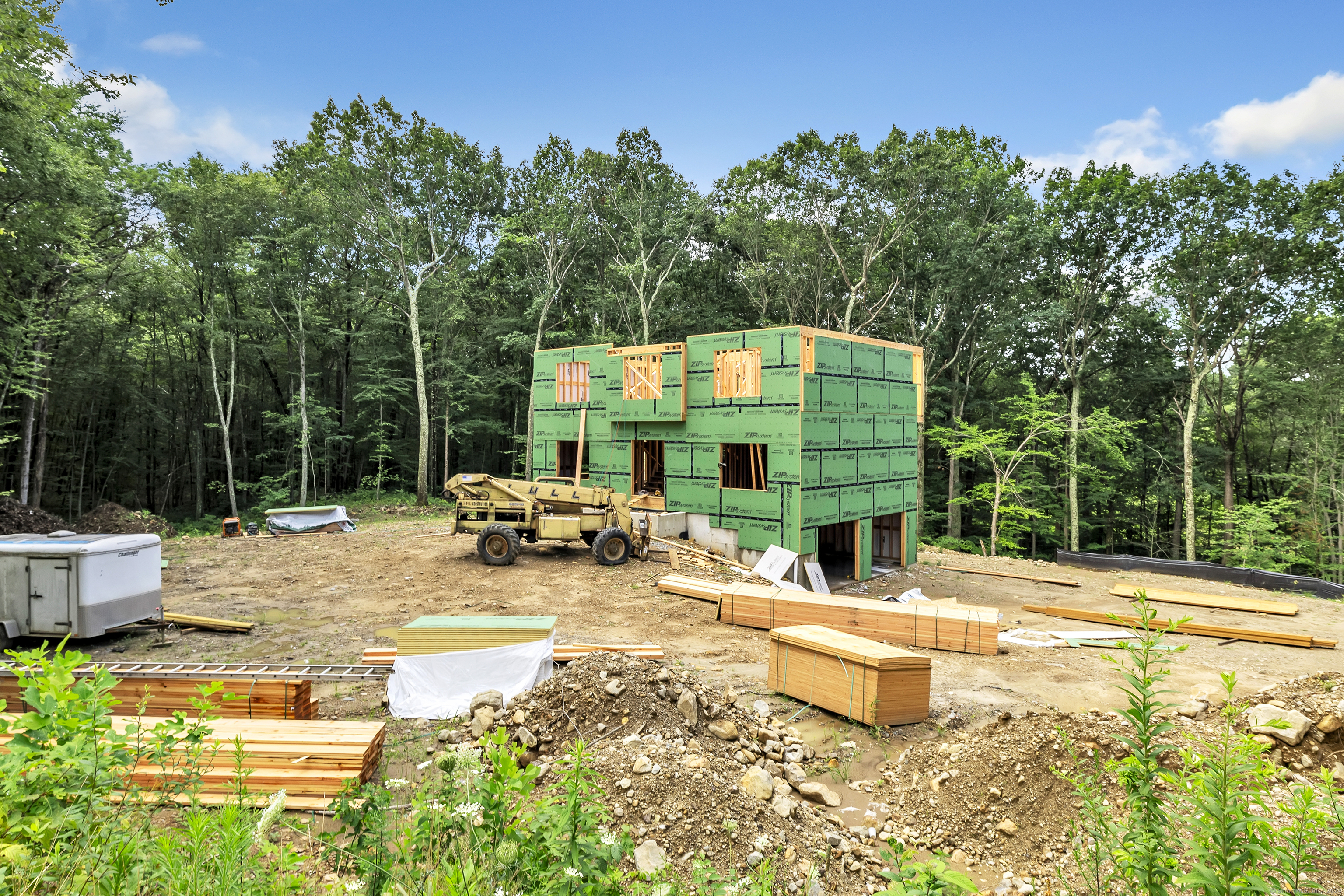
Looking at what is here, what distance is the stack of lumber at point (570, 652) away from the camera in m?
8.46

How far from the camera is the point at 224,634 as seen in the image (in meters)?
10.5

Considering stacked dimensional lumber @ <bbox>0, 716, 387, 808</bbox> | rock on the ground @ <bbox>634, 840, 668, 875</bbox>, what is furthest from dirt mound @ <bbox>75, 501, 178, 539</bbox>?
rock on the ground @ <bbox>634, 840, 668, 875</bbox>

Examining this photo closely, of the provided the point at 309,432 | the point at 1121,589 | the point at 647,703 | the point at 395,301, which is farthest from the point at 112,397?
the point at 1121,589

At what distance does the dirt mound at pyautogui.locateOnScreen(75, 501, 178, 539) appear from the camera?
70.0ft

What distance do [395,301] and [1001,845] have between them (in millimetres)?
32870

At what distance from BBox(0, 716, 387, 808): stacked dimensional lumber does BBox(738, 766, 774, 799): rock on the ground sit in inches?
123

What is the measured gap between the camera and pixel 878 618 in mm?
11008

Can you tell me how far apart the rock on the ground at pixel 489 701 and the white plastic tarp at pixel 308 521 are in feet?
55.8

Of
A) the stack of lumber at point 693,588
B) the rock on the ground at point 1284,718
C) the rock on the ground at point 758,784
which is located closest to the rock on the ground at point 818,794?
the rock on the ground at point 758,784

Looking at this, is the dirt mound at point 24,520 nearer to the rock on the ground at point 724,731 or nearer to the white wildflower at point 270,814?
the rock on the ground at point 724,731

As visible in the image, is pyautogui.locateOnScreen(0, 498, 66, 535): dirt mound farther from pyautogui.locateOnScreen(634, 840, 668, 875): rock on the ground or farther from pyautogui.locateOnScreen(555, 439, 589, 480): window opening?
pyautogui.locateOnScreen(634, 840, 668, 875): rock on the ground

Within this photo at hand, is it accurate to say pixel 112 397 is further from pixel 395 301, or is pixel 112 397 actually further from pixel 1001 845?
pixel 1001 845

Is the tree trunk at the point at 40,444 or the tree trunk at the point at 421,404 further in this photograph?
the tree trunk at the point at 421,404

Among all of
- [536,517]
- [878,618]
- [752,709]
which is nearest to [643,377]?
[536,517]
